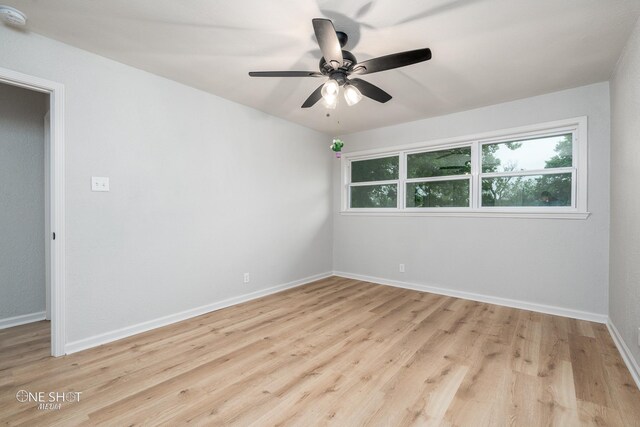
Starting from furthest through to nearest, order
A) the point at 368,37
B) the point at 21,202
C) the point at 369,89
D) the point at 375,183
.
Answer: the point at 375,183 → the point at 21,202 → the point at 369,89 → the point at 368,37

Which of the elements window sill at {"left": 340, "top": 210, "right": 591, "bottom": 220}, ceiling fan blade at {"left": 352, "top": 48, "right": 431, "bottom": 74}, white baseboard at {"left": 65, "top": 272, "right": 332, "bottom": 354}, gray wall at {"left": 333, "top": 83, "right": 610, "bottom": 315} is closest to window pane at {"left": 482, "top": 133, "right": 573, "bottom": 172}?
gray wall at {"left": 333, "top": 83, "right": 610, "bottom": 315}

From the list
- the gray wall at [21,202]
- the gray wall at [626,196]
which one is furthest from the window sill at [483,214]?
the gray wall at [21,202]

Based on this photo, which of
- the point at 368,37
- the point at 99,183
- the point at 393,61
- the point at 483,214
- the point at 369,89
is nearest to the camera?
the point at 393,61

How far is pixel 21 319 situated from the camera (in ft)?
9.64

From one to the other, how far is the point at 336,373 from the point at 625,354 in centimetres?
221

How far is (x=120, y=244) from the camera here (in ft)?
8.61

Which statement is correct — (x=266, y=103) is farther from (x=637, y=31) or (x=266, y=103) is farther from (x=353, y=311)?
(x=637, y=31)

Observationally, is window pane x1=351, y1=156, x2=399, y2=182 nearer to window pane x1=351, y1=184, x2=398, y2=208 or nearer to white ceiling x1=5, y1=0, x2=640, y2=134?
window pane x1=351, y1=184, x2=398, y2=208

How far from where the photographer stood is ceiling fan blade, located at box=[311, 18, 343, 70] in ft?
5.15

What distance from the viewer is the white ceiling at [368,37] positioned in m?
1.89

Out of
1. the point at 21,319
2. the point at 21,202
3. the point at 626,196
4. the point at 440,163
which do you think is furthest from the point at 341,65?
the point at 21,319

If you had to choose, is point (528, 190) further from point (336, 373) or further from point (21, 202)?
point (21, 202)

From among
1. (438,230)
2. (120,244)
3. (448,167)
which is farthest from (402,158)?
(120,244)

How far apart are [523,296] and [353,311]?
2007 mm
